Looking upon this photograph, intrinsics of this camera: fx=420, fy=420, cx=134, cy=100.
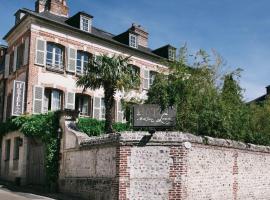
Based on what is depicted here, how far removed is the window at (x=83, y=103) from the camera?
27328 millimetres

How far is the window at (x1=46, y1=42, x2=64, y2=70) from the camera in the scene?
25547 millimetres

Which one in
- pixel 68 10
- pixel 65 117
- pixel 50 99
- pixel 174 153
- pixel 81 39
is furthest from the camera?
pixel 68 10

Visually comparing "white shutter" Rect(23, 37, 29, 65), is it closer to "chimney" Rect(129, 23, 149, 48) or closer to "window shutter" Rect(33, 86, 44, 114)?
"window shutter" Rect(33, 86, 44, 114)

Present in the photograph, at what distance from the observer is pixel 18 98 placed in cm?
2375

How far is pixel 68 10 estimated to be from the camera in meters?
29.6

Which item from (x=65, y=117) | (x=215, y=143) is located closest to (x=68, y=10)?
(x=65, y=117)

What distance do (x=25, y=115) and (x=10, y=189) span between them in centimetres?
473

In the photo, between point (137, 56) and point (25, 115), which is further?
point (137, 56)

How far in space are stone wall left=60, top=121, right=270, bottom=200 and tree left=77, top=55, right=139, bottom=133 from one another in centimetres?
339

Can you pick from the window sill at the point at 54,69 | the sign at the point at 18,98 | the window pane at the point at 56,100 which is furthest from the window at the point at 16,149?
the window sill at the point at 54,69

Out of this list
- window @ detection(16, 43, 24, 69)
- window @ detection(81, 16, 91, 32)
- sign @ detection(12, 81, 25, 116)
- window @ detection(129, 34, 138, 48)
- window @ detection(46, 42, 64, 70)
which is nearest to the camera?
sign @ detection(12, 81, 25, 116)

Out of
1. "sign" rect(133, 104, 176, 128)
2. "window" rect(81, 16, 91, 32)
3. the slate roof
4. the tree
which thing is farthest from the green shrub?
"window" rect(81, 16, 91, 32)

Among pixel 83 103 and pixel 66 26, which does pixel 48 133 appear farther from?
pixel 66 26

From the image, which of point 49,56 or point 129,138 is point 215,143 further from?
point 49,56
